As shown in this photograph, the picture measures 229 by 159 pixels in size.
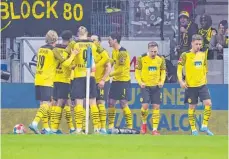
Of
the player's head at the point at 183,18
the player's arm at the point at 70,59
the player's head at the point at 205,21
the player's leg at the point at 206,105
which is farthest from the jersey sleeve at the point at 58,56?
the player's head at the point at 205,21

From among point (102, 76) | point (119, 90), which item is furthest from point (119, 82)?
point (102, 76)

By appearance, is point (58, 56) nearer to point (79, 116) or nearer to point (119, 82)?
point (79, 116)

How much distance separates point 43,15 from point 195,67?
573cm

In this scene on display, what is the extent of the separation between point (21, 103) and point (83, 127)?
2.71 meters

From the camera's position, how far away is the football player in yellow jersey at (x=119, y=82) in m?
21.8

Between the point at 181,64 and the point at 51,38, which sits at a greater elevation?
the point at 51,38

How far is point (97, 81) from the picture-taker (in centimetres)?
2122

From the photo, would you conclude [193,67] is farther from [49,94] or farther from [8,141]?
[8,141]

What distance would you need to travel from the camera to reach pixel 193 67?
2136 centimetres

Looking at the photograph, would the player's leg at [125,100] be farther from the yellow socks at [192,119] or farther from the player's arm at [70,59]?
the player's arm at [70,59]

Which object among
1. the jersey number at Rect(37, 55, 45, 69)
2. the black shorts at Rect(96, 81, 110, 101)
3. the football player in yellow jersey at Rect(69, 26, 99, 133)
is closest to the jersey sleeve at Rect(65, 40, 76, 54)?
the football player in yellow jersey at Rect(69, 26, 99, 133)

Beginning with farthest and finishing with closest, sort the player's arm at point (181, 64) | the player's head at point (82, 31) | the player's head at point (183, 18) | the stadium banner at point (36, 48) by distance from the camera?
the player's head at point (183, 18) → the stadium banner at point (36, 48) → the player's arm at point (181, 64) → the player's head at point (82, 31)

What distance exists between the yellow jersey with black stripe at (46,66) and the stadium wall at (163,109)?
316 centimetres

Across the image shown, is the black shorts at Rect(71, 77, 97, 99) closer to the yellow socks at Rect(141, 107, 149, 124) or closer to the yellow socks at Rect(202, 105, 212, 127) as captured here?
the yellow socks at Rect(141, 107, 149, 124)
